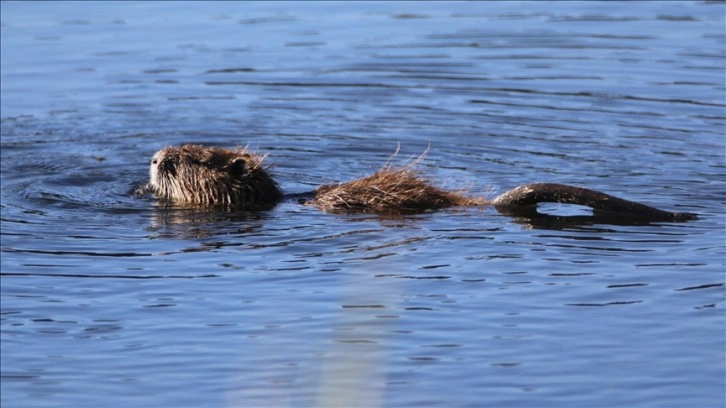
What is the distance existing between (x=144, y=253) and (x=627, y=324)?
3265 mm

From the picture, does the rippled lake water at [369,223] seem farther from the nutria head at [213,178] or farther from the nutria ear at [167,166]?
the nutria ear at [167,166]

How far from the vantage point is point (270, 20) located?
18.1 metres

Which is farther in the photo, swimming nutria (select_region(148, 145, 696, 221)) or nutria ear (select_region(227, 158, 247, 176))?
nutria ear (select_region(227, 158, 247, 176))

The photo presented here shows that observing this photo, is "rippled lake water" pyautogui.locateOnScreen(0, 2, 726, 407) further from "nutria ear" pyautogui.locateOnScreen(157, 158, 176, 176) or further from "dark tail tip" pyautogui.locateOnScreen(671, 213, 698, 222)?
"nutria ear" pyautogui.locateOnScreen(157, 158, 176, 176)

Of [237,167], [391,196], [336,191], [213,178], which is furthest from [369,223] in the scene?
[213,178]

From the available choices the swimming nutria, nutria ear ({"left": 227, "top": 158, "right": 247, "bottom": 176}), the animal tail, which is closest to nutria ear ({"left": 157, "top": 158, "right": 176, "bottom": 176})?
the swimming nutria

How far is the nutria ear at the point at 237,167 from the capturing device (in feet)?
33.1

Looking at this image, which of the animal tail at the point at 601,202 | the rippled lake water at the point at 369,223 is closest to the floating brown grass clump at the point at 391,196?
the rippled lake water at the point at 369,223

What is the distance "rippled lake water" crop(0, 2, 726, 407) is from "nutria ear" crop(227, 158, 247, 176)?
0.43m

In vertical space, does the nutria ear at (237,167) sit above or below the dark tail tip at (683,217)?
above

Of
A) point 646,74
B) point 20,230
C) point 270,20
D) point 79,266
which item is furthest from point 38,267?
point 270,20

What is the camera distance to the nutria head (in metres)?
10.1

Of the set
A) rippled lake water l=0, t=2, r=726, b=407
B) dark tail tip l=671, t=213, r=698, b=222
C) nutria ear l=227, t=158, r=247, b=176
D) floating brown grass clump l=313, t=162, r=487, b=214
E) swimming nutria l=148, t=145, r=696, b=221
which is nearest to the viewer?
rippled lake water l=0, t=2, r=726, b=407

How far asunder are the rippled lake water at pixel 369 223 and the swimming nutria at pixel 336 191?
0.16 m
